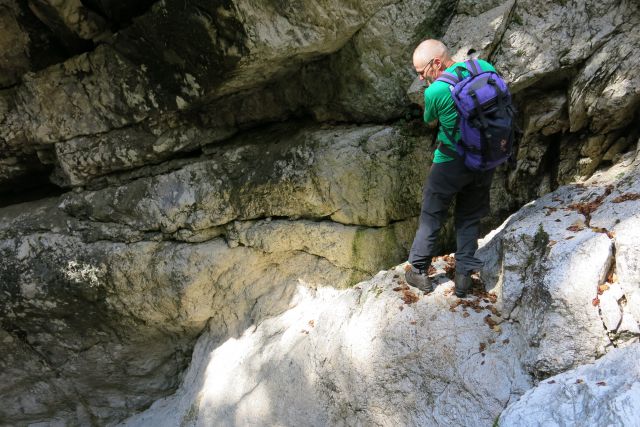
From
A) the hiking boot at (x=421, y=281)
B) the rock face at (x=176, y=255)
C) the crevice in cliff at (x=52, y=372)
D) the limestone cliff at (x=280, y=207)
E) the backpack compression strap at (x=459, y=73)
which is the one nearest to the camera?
the backpack compression strap at (x=459, y=73)

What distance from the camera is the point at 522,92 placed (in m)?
5.07

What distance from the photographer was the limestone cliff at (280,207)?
4129mm

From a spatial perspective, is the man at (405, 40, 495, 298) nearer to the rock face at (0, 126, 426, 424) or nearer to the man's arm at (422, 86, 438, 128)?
the man's arm at (422, 86, 438, 128)

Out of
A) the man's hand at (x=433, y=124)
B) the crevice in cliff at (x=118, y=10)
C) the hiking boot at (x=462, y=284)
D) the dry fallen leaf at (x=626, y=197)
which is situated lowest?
the hiking boot at (x=462, y=284)

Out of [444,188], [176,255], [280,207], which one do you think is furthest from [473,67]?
[176,255]

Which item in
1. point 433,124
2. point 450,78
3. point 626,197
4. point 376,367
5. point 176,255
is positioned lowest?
point 376,367

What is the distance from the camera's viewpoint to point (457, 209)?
14.8ft

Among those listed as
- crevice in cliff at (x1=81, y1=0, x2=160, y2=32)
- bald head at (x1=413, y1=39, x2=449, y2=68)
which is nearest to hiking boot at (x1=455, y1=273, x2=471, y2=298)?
bald head at (x1=413, y1=39, x2=449, y2=68)

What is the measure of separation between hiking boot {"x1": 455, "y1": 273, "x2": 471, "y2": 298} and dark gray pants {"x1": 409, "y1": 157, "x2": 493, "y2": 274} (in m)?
0.05

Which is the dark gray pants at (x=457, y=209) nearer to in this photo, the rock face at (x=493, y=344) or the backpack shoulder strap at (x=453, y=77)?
the rock face at (x=493, y=344)

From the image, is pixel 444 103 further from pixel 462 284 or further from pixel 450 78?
pixel 462 284

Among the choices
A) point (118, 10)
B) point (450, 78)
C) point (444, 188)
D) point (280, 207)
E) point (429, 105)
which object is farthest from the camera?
point (280, 207)

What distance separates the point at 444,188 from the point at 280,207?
101 inches

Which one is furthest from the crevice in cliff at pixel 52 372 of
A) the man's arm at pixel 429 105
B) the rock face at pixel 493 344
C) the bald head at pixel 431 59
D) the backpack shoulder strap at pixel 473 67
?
the backpack shoulder strap at pixel 473 67
